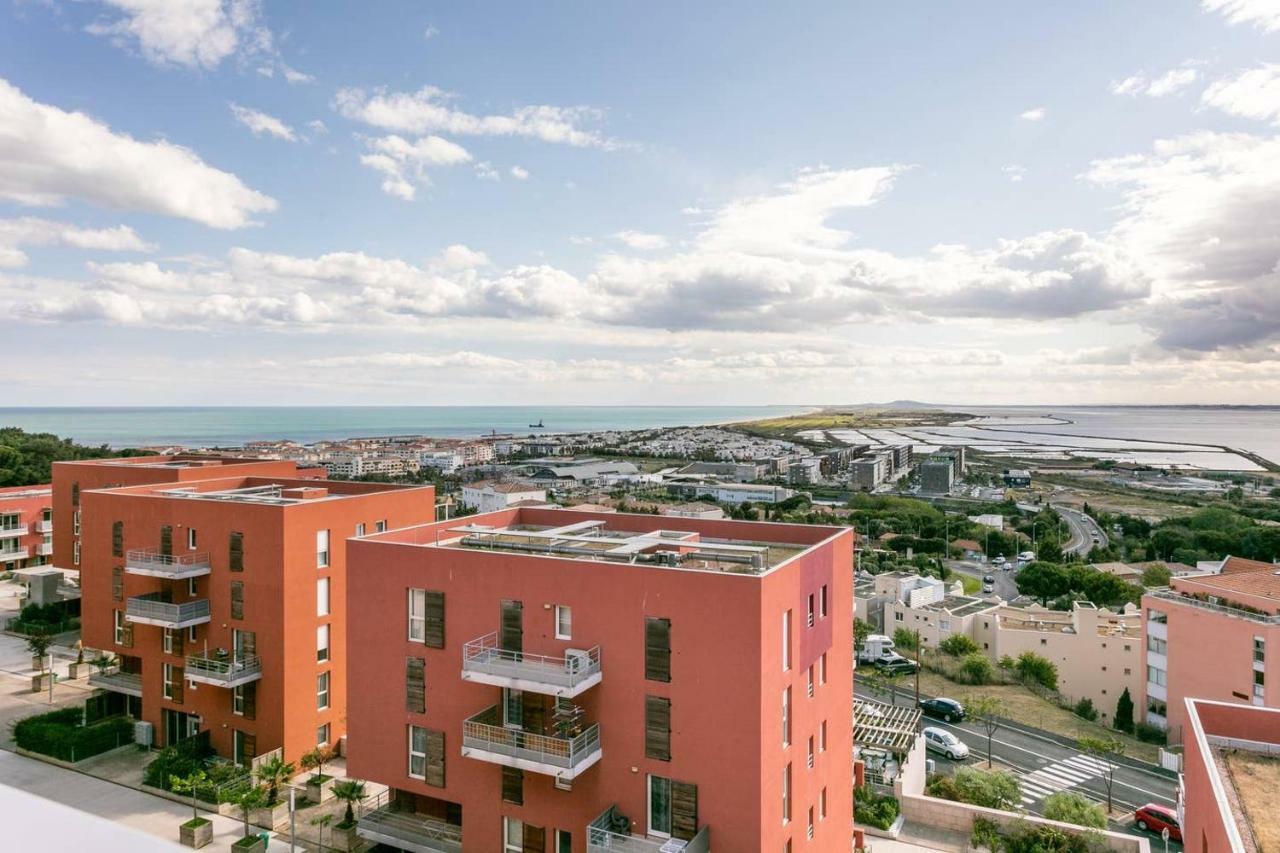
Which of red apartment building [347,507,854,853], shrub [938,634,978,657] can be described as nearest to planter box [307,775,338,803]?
red apartment building [347,507,854,853]

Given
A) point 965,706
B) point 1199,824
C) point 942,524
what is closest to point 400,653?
point 1199,824

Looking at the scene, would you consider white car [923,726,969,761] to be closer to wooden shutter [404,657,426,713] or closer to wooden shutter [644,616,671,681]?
wooden shutter [644,616,671,681]

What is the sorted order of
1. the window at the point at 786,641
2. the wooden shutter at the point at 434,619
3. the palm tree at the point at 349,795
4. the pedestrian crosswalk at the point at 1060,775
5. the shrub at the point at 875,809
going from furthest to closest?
the pedestrian crosswalk at the point at 1060,775 → the shrub at the point at 875,809 → the palm tree at the point at 349,795 → the wooden shutter at the point at 434,619 → the window at the point at 786,641

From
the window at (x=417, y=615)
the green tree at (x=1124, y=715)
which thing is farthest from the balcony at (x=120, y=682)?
the green tree at (x=1124, y=715)

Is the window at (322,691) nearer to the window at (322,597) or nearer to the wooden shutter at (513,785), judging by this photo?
the window at (322,597)

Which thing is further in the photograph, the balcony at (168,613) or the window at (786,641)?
the balcony at (168,613)

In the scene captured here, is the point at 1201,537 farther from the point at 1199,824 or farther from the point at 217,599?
the point at 217,599
